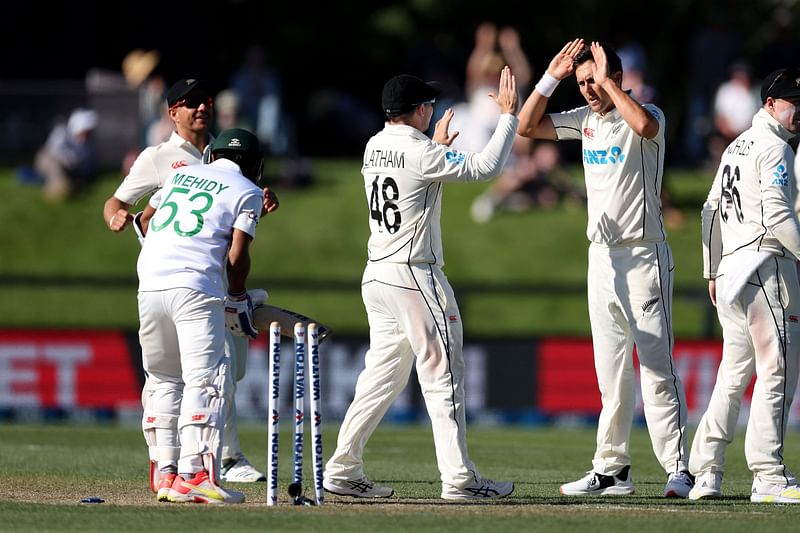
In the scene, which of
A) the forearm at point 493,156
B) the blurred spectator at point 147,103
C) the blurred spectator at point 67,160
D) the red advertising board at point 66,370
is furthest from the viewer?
the blurred spectator at point 67,160

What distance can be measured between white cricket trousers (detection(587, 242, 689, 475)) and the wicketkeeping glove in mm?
2190

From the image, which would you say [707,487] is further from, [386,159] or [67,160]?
[67,160]

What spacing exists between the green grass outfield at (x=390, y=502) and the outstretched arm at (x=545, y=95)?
236 cm

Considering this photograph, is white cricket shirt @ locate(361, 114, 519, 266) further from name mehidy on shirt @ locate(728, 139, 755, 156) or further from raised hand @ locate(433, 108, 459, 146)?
name mehidy on shirt @ locate(728, 139, 755, 156)

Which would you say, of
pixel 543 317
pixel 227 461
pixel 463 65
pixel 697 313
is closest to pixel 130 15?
pixel 463 65

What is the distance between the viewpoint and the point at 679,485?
9.30 meters

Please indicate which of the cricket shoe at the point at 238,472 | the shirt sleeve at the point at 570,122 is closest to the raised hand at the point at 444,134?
the shirt sleeve at the point at 570,122

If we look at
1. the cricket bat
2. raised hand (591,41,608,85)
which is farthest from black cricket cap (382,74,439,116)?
the cricket bat

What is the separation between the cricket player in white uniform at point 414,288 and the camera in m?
8.91

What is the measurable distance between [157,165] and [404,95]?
78.4 inches

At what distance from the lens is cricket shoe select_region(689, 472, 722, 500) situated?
9203 millimetres

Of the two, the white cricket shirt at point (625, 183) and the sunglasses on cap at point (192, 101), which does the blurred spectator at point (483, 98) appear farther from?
the white cricket shirt at point (625, 183)

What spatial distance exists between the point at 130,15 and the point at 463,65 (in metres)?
7.86

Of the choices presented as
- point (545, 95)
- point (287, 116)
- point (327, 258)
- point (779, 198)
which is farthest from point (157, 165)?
point (287, 116)
